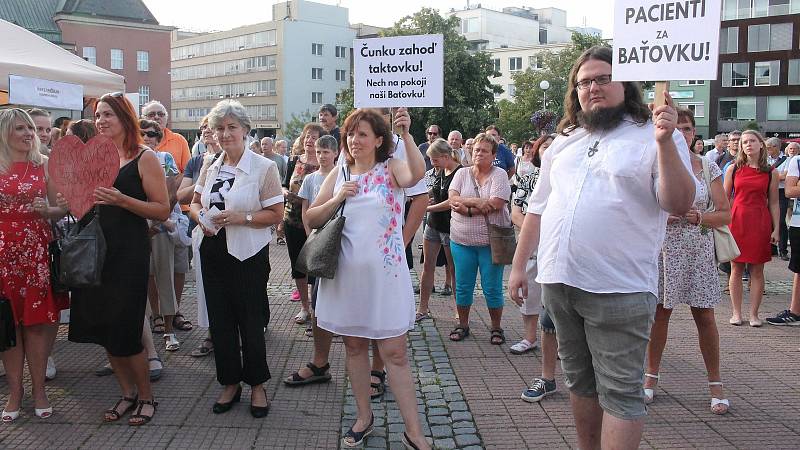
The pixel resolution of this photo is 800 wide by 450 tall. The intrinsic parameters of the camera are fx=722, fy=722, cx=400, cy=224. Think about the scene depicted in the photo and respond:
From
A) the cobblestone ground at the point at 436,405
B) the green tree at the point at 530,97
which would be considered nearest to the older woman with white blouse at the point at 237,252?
the cobblestone ground at the point at 436,405

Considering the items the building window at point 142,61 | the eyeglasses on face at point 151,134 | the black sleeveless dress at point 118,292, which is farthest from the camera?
the building window at point 142,61

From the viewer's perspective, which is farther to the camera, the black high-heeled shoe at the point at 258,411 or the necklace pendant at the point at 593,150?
the black high-heeled shoe at the point at 258,411

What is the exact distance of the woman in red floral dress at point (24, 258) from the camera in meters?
4.62

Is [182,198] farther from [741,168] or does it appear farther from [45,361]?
[741,168]

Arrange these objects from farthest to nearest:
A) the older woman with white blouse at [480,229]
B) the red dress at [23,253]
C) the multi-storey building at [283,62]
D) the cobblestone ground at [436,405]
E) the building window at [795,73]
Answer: the multi-storey building at [283,62], the building window at [795,73], the older woman with white blouse at [480,229], the red dress at [23,253], the cobblestone ground at [436,405]

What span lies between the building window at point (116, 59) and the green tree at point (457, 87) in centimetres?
2781

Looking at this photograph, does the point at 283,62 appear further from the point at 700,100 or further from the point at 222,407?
the point at 222,407

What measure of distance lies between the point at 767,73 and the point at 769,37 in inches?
118

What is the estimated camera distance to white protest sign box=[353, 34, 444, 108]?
524 cm

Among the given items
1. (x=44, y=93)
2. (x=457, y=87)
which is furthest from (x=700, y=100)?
(x=44, y=93)

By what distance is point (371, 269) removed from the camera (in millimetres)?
4004

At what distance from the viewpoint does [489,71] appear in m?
47.0

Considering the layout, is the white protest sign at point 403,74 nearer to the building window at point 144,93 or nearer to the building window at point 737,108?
the building window at point 144,93

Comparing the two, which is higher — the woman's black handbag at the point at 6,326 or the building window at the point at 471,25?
the building window at the point at 471,25
